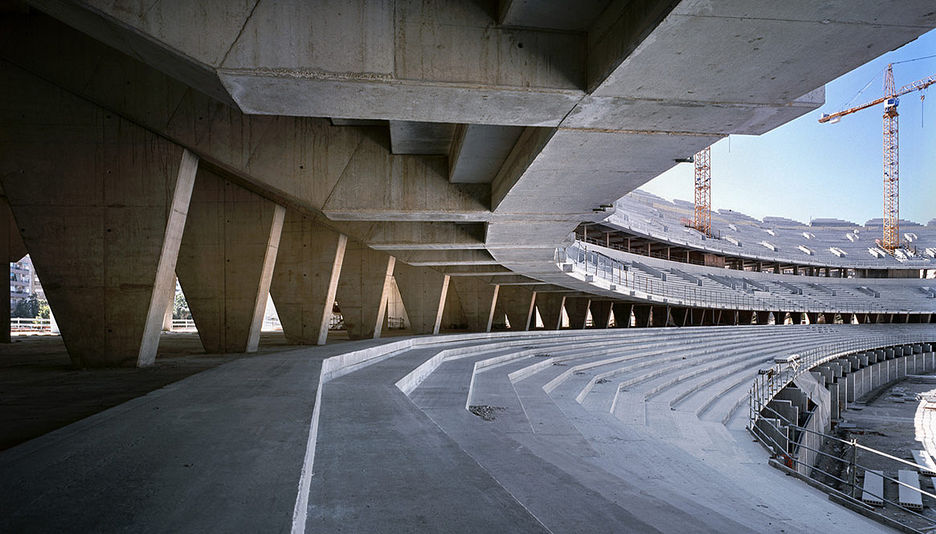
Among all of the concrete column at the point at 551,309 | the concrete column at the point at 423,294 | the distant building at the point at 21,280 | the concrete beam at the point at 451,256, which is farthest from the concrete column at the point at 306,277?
the distant building at the point at 21,280

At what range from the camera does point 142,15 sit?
14.6ft

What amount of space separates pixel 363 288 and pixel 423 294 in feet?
15.8

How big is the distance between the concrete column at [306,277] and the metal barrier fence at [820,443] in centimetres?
1238

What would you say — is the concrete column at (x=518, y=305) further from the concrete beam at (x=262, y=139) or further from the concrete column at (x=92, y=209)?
the concrete column at (x=92, y=209)

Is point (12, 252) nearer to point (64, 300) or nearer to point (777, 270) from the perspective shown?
point (64, 300)

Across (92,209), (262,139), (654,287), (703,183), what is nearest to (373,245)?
(262,139)

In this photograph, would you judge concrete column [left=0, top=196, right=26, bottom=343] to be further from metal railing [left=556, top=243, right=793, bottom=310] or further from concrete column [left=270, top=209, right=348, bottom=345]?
metal railing [left=556, top=243, right=793, bottom=310]

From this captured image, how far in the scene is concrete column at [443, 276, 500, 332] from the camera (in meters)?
32.5

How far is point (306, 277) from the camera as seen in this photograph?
17953 millimetres

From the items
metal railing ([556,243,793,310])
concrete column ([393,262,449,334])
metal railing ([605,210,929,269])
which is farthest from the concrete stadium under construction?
metal railing ([605,210,929,269])

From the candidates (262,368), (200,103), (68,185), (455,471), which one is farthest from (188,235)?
(455,471)

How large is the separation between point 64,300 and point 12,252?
9659 millimetres

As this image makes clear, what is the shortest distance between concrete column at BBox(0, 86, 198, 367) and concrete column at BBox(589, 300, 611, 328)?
136ft

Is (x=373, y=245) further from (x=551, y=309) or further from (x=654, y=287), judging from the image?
(x=551, y=309)
